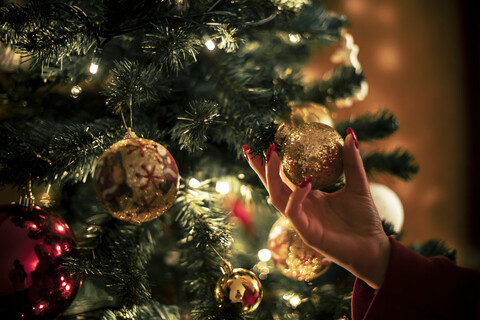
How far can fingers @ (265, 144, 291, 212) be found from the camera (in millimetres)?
503

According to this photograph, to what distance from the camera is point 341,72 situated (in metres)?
0.86

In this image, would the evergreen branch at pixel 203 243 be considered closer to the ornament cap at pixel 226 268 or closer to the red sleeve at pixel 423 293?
the ornament cap at pixel 226 268

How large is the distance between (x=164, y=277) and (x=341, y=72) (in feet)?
2.20

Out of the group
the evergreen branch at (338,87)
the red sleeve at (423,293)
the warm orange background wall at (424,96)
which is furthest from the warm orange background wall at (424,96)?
the red sleeve at (423,293)

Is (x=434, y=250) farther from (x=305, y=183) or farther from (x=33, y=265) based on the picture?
(x=33, y=265)

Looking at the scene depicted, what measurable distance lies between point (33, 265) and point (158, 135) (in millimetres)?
265

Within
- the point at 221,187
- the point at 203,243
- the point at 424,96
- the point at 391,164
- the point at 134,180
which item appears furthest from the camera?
the point at 424,96

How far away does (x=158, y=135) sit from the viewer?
23.2 inches

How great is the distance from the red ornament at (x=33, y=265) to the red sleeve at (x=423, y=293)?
45 cm

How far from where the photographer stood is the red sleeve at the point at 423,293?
0.48m

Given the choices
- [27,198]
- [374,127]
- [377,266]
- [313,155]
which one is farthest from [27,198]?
[374,127]

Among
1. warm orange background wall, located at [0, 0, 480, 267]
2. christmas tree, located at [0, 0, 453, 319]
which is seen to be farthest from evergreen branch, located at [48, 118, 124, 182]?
warm orange background wall, located at [0, 0, 480, 267]

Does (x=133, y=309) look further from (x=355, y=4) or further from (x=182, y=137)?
(x=355, y=4)

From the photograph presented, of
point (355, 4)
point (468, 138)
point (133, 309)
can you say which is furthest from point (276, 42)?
point (468, 138)
